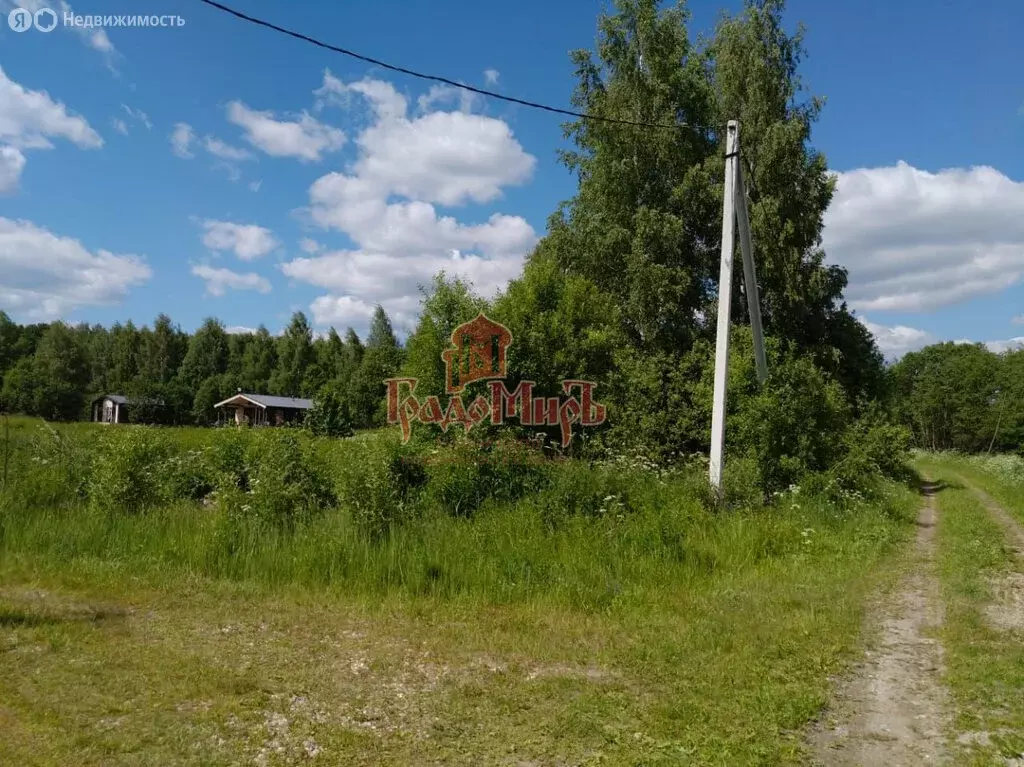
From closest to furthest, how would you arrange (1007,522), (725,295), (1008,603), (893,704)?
(893,704) < (1008,603) < (725,295) < (1007,522)

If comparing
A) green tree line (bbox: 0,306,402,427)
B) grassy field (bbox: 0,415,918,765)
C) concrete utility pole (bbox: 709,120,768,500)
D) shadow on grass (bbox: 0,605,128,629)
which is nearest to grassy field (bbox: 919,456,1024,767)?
grassy field (bbox: 0,415,918,765)

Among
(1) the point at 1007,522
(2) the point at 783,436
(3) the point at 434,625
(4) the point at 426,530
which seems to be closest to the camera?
(3) the point at 434,625

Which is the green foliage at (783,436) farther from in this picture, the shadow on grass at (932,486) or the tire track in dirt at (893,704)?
the shadow on grass at (932,486)

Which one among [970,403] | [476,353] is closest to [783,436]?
[476,353]

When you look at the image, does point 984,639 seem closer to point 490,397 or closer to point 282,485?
point 282,485

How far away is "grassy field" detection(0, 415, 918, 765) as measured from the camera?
331cm

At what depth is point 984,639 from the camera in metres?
4.87

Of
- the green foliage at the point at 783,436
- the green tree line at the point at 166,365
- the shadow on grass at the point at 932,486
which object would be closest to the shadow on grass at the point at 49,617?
the green foliage at the point at 783,436

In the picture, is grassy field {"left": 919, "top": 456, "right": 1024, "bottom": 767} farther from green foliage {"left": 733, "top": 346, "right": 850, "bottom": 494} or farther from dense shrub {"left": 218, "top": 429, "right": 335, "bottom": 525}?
dense shrub {"left": 218, "top": 429, "right": 335, "bottom": 525}

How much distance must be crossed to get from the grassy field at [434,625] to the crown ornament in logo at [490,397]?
21.4ft

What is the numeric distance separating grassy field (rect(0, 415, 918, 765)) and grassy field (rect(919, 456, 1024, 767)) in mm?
688

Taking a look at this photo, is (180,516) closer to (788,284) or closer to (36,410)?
(788,284)

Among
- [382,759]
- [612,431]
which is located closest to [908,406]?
[612,431]

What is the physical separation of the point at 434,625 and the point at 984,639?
4295mm
